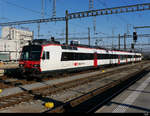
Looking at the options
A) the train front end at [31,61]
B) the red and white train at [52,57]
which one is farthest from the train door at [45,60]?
the train front end at [31,61]

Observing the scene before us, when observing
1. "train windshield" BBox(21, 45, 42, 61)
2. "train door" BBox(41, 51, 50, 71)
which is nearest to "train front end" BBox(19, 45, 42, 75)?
"train windshield" BBox(21, 45, 42, 61)

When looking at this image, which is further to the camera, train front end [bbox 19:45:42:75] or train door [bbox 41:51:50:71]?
train door [bbox 41:51:50:71]

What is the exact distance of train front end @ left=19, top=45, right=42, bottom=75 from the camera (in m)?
13.2

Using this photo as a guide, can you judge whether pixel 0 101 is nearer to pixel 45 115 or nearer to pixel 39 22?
pixel 45 115

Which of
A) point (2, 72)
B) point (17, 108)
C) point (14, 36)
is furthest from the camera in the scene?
point (14, 36)

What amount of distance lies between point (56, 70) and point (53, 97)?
6053mm

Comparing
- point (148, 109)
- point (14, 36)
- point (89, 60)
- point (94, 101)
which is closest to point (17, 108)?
point (94, 101)

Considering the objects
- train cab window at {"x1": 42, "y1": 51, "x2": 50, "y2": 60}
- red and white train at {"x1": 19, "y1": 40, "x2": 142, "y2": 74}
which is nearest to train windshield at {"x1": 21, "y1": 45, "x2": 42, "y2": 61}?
red and white train at {"x1": 19, "y1": 40, "x2": 142, "y2": 74}

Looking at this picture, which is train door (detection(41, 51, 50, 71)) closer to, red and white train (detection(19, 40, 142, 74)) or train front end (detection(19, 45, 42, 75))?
red and white train (detection(19, 40, 142, 74))

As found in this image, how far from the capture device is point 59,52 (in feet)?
49.0

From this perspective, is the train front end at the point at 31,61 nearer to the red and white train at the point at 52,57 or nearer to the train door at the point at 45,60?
the red and white train at the point at 52,57

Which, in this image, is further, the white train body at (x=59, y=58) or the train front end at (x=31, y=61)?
the white train body at (x=59, y=58)

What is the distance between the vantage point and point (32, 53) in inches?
539

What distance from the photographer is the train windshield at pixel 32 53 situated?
44.0ft
